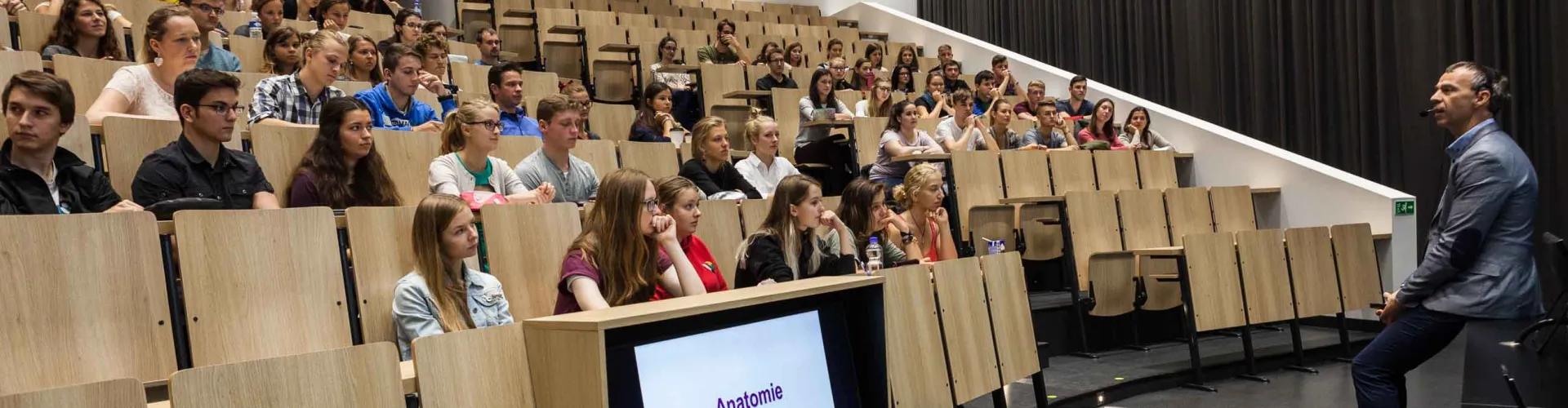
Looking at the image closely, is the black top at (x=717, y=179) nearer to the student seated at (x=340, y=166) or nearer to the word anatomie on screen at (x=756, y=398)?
the student seated at (x=340, y=166)

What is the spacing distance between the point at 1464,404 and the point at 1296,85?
3.92m

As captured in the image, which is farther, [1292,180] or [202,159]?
[1292,180]

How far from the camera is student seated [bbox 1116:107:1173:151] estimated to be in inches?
217

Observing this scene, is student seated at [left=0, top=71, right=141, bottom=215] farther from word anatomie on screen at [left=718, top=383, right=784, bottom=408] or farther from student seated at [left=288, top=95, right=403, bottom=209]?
word anatomie on screen at [left=718, top=383, right=784, bottom=408]

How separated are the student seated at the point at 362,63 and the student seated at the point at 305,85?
48cm

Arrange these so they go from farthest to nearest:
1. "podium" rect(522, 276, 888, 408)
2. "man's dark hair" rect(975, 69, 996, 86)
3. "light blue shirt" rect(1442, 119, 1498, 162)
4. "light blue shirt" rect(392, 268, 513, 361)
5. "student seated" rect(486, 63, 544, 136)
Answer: "man's dark hair" rect(975, 69, 996, 86) < "student seated" rect(486, 63, 544, 136) < "light blue shirt" rect(1442, 119, 1498, 162) < "light blue shirt" rect(392, 268, 513, 361) < "podium" rect(522, 276, 888, 408)

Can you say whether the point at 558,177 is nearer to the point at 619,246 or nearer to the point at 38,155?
the point at 619,246

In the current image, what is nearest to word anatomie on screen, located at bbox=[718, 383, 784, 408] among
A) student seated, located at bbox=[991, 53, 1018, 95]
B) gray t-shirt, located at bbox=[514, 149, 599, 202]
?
gray t-shirt, located at bbox=[514, 149, 599, 202]

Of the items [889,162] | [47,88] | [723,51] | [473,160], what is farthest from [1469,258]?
[723,51]

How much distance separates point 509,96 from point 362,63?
48cm

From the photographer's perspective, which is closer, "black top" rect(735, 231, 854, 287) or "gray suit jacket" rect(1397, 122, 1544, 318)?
"gray suit jacket" rect(1397, 122, 1544, 318)

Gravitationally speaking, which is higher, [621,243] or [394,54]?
[394,54]

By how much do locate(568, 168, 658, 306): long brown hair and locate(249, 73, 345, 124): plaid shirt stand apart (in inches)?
47.8

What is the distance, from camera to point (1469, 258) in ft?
7.45
